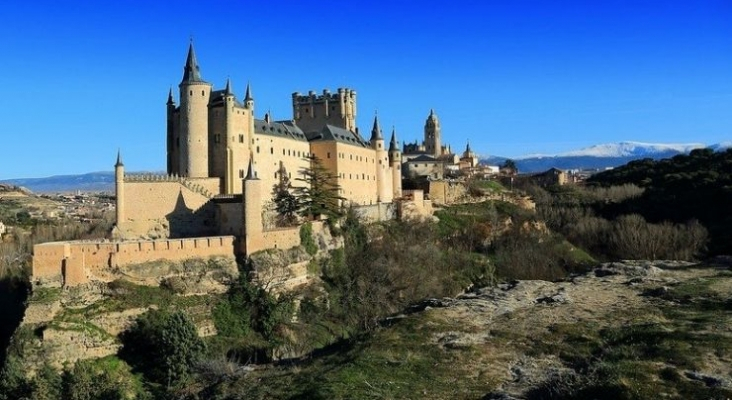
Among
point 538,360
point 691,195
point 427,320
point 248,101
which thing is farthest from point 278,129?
point 691,195

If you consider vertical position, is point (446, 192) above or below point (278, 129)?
below

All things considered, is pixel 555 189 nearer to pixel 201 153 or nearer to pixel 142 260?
pixel 201 153

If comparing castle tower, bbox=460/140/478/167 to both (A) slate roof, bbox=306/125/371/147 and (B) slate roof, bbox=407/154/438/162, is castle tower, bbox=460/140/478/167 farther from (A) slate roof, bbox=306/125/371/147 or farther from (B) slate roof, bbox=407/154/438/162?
(A) slate roof, bbox=306/125/371/147

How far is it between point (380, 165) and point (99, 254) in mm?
31445

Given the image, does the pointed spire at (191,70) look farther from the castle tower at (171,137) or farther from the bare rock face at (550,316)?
the bare rock face at (550,316)

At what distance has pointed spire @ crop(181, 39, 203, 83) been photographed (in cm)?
3978

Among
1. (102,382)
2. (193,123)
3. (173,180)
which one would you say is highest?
(193,123)

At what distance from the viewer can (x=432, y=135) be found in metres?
105

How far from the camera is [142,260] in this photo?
1264 inches

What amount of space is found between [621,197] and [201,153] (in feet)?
140

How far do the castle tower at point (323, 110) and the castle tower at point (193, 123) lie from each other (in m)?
18.1

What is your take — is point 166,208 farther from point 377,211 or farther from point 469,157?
point 469,157

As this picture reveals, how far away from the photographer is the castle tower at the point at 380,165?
191ft

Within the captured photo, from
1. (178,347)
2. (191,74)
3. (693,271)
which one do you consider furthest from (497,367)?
(191,74)
